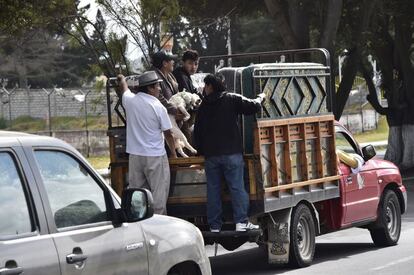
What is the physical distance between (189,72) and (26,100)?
3830 cm

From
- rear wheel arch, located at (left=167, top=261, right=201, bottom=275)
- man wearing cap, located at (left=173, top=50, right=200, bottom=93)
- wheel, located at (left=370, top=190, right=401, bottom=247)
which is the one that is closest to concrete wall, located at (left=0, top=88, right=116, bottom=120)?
wheel, located at (left=370, top=190, right=401, bottom=247)

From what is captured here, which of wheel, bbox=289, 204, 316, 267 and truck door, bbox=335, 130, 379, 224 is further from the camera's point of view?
truck door, bbox=335, 130, 379, 224

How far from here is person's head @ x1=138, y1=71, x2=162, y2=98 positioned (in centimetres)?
1066

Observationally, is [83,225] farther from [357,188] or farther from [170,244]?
[357,188]

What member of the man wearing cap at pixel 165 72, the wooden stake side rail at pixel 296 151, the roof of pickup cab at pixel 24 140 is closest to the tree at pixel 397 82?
the wooden stake side rail at pixel 296 151

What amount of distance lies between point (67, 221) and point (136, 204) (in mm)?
580

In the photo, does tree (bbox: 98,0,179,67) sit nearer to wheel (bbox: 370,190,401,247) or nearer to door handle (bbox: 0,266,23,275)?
Result: wheel (bbox: 370,190,401,247)

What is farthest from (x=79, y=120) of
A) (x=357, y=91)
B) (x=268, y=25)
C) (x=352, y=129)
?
(x=268, y=25)

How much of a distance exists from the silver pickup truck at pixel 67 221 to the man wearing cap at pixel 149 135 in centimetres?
404

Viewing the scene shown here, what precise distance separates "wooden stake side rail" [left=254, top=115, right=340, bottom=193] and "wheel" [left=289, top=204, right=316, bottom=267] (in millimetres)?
346

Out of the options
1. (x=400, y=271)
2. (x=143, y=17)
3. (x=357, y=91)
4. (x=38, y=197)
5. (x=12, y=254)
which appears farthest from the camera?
(x=357, y=91)

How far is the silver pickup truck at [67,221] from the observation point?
5.20 meters

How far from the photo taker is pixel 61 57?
78938 millimetres

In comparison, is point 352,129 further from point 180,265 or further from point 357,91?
point 180,265
